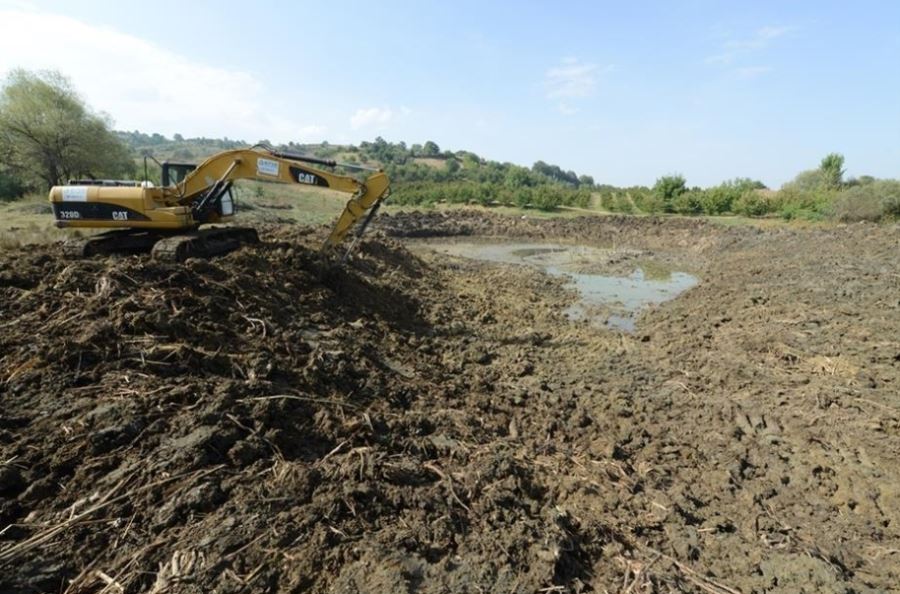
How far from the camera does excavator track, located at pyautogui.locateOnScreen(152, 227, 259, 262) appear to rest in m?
7.45

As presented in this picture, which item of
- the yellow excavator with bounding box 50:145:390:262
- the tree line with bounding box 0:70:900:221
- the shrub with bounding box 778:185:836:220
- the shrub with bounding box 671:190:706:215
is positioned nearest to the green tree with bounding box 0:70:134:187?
the tree line with bounding box 0:70:900:221

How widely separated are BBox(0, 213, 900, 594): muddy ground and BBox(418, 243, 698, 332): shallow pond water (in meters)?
2.99

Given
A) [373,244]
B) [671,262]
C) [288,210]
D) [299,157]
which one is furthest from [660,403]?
[288,210]

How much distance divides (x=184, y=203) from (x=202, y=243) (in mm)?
827

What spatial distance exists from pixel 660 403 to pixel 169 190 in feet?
27.8

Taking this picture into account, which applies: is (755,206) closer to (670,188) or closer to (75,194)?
(670,188)

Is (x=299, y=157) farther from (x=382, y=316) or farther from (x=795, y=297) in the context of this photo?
(x=795, y=297)

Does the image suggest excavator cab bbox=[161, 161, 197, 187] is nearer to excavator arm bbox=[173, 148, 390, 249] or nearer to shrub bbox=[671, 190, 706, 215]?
excavator arm bbox=[173, 148, 390, 249]

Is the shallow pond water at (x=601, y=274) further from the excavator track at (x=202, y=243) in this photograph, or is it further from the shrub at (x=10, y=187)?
the shrub at (x=10, y=187)

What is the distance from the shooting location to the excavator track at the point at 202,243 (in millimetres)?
7449

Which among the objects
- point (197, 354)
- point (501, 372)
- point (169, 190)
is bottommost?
point (501, 372)

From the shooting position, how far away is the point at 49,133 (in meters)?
23.6

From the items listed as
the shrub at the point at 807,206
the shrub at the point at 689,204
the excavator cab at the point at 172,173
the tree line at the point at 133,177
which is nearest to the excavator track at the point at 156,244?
the excavator cab at the point at 172,173

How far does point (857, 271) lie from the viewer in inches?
495
